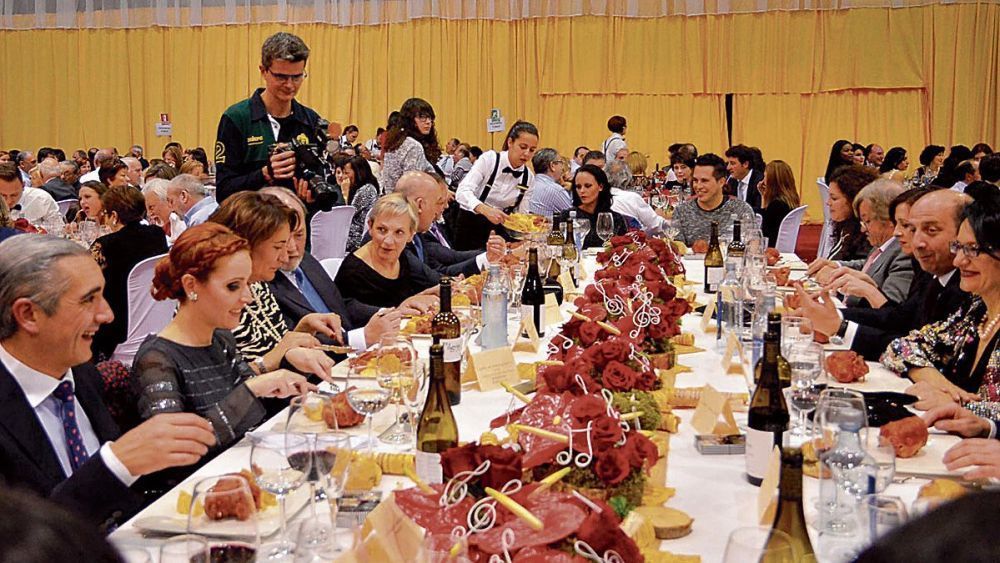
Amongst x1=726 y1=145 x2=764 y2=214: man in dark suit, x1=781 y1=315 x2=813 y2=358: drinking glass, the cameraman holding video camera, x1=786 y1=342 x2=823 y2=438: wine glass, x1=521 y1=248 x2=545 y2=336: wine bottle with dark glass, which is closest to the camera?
x1=786 y1=342 x2=823 y2=438: wine glass

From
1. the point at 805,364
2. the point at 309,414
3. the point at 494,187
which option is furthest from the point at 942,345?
the point at 494,187

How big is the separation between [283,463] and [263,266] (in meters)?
1.69

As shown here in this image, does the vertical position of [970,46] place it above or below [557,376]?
above

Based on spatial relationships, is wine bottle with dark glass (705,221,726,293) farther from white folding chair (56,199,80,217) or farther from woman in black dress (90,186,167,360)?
white folding chair (56,199,80,217)

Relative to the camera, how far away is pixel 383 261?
175 inches

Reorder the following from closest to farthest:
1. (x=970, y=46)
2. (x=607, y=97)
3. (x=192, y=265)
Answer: (x=192, y=265) < (x=970, y=46) < (x=607, y=97)

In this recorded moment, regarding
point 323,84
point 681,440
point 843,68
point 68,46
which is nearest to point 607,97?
point 843,68

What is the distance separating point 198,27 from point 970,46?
11131 millimetres

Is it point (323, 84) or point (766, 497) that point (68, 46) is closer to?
point (323, 84)

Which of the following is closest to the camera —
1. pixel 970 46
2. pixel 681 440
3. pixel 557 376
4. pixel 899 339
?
pixel 557 376

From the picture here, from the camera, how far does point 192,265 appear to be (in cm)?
257

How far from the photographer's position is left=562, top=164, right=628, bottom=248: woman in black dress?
678cm

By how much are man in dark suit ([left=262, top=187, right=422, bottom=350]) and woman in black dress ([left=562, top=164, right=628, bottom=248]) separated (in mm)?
2743

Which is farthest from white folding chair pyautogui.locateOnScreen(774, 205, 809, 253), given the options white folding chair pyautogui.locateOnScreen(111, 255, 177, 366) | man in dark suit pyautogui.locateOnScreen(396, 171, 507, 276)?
white folding chair pyautogui.locateOnScreen(111, 255, 177, 366)
